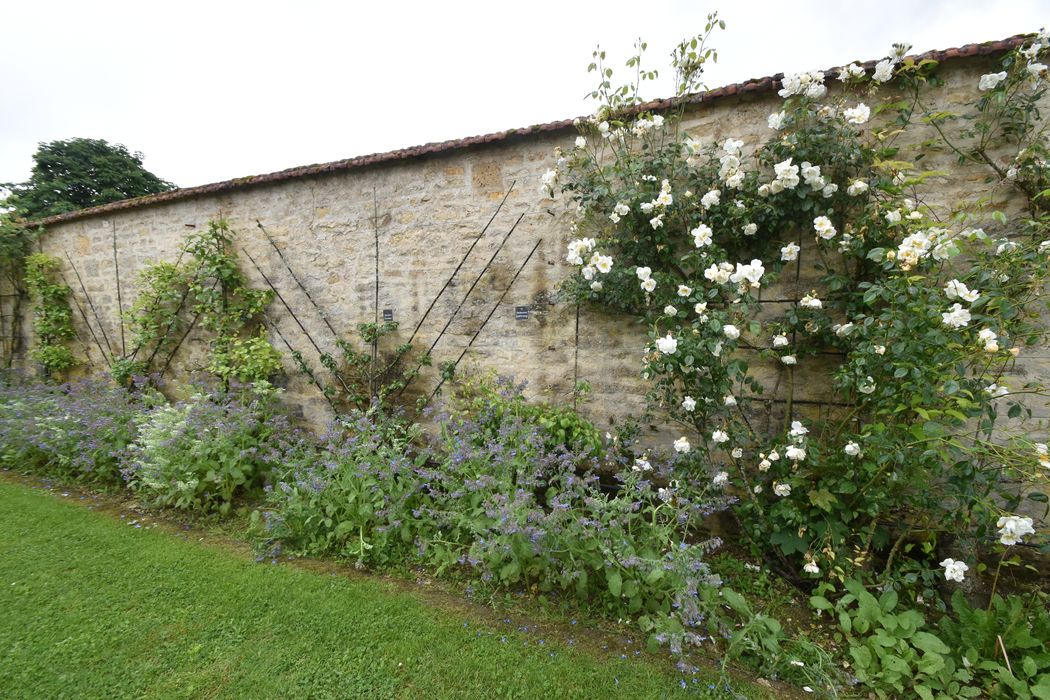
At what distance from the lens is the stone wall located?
9.68 ft

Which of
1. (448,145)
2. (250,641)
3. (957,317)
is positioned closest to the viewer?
(957,317)

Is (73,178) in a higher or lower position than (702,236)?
higher

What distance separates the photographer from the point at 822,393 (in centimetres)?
288

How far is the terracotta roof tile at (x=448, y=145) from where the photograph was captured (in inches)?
94.5

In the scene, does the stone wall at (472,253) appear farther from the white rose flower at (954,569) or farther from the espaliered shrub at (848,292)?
the white rose flower at (954,569)

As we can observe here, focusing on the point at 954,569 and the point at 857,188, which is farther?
the point at 857,188

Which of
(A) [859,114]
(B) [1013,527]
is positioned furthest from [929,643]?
(A) [859,114]

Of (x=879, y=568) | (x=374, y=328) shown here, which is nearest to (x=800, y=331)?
(x=879, y=568)

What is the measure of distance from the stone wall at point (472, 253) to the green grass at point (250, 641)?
73.2 inches

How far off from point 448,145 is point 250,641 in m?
3.95

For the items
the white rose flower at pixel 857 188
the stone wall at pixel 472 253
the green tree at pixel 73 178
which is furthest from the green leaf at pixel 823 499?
the green tree at pixel 73 178

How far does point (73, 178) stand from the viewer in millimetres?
11828

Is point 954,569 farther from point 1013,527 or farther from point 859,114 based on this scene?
point 859,114

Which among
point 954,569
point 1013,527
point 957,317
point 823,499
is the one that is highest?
point 957,317
